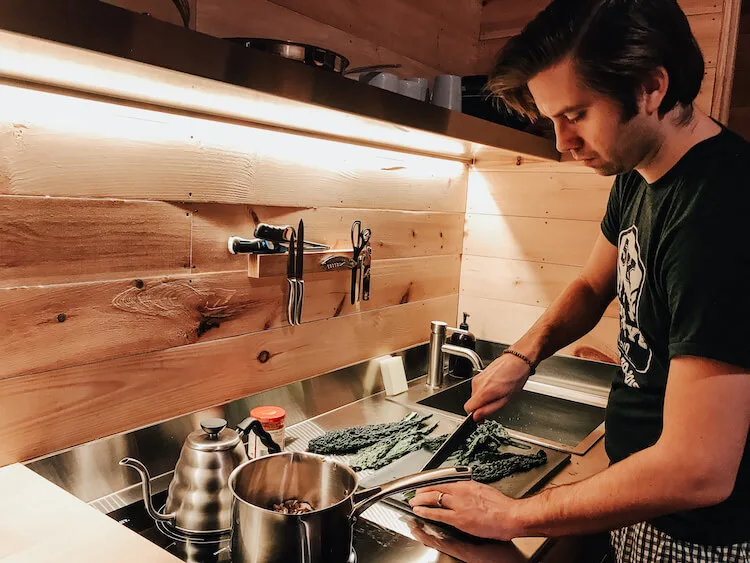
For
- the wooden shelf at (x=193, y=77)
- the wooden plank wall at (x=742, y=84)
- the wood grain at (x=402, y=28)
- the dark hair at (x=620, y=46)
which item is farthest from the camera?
the wooden plank wall at (x=742, y=84)

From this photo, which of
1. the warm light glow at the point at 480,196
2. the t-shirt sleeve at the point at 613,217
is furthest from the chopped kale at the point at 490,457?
the warm light glow at the point at 480,196

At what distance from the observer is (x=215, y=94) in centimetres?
103

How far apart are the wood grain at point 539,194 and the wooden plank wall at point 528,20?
394mm

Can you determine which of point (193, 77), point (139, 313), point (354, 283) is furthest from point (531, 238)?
point (193, 77)

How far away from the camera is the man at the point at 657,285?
0.88 meters

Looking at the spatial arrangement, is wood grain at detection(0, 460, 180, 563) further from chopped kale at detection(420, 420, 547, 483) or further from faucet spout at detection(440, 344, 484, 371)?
faucet spout at detection(440, 344, 484, 371)

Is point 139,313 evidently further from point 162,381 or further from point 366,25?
point 366,25

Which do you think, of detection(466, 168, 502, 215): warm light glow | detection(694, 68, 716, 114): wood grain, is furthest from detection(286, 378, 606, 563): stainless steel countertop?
detection(694, 68, 716, 114): wood grain

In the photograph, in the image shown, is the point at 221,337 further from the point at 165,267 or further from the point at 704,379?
the point at 704,379

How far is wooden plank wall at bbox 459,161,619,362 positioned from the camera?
2.08 metres

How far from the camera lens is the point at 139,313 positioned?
3.99 ft

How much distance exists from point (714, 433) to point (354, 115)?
0.79m

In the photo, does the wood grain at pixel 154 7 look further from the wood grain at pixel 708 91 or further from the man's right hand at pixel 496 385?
the wood grain at pixel 708 91

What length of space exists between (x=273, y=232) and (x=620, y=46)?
2.67ft
